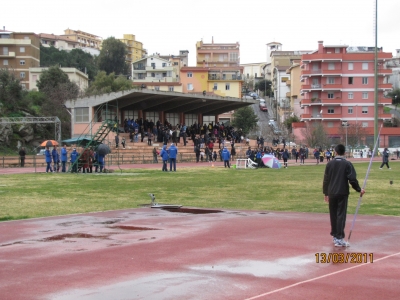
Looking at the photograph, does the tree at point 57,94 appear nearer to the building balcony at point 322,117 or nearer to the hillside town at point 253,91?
the hillside town at point 253,91

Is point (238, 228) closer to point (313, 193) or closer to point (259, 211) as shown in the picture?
point (259, 211)

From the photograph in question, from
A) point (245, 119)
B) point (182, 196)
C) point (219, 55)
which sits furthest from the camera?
point (219, 55)

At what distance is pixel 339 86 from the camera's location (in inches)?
3863

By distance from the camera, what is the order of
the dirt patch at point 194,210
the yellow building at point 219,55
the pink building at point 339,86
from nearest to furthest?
the dirt patch at point 194,210
the pink building at point 339,86
the yellow building at point 219,55

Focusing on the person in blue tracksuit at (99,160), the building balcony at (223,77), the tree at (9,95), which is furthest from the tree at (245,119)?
the person in blue tracksuit at (99,160)

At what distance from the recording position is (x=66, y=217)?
15.8 meters

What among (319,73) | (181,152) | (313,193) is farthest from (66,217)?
(319,73)

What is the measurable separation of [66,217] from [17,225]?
5.53ft

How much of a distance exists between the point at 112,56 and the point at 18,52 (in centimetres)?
2413

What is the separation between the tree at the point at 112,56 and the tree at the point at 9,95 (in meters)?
56.5

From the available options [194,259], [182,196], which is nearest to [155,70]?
[182,196]

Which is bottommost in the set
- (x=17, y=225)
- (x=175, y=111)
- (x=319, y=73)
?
(x=17, y=225)

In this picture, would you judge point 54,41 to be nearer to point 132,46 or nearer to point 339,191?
point 132,46
